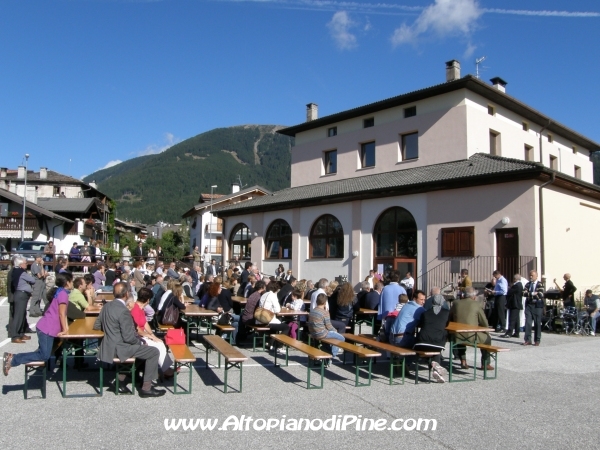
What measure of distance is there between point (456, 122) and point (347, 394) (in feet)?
57.2

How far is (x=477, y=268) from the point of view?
18.7m

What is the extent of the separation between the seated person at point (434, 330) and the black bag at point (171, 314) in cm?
418

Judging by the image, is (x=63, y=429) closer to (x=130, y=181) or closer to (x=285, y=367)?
(x=285, y=367)

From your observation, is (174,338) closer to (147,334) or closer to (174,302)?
(147,334)

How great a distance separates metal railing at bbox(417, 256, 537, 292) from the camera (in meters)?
17.6

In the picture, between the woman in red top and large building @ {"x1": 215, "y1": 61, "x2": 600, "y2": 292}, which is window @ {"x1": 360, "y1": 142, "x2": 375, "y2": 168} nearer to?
large building @ {"x1": 215, "y1": 61, "x2": 600, "y2": 292}

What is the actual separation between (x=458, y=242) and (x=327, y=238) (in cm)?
742

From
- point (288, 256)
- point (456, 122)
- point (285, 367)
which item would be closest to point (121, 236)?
point (288, 256)

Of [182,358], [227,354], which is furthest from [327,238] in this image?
[182,358]

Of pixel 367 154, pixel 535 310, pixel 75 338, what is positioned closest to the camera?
pixel 75 338

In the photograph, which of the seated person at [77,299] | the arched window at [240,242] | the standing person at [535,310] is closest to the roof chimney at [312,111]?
the arched window at [240,242]

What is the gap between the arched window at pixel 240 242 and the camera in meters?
31.0

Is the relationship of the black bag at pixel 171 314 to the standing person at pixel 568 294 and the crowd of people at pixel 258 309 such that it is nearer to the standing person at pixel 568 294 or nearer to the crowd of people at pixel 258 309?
the crowd of people at pixel 258 309

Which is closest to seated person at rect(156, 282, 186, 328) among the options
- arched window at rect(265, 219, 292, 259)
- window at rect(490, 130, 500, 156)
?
arched window at rect(265, 219, 292, 259)
